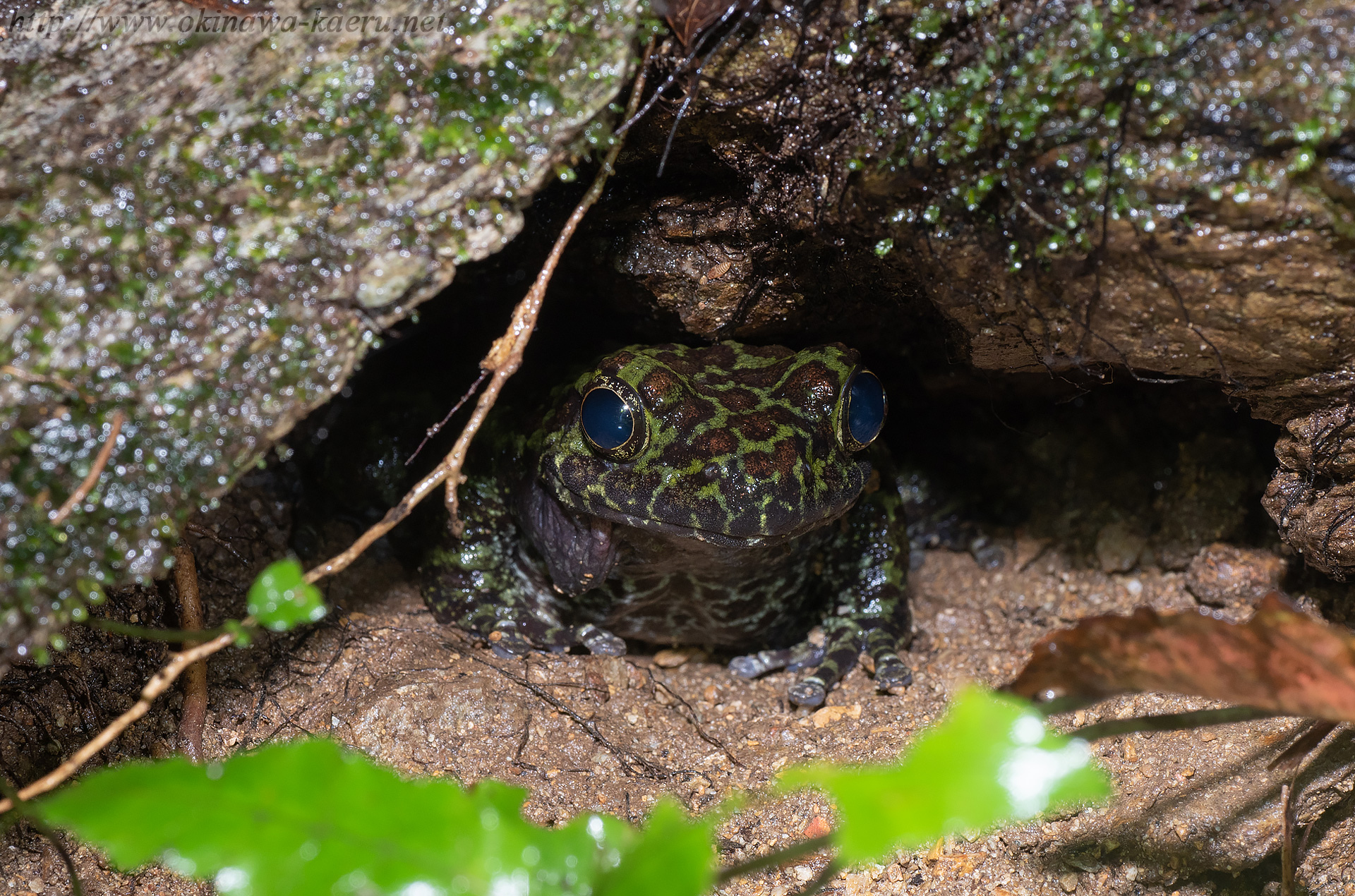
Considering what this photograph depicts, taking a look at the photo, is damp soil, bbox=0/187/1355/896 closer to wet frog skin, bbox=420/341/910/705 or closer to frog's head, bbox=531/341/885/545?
wet frog skin, bbox=420/341/910/705

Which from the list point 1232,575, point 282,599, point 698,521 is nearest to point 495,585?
point 698,521

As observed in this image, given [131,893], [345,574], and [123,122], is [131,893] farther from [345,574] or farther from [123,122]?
[123,122]

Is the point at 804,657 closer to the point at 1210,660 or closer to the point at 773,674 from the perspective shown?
the point at 773,674

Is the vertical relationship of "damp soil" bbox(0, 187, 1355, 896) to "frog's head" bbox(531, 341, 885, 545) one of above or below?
below

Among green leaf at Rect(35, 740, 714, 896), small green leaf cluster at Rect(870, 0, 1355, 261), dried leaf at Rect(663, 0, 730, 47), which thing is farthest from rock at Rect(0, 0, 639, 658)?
small green leaf cluster at Rect(870, 0, 1355, 261)

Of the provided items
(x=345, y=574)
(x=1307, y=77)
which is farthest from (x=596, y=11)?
(x=345, y=574)

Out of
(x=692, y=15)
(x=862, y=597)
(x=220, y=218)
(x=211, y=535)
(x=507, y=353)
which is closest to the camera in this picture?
(x=220, y=218)
